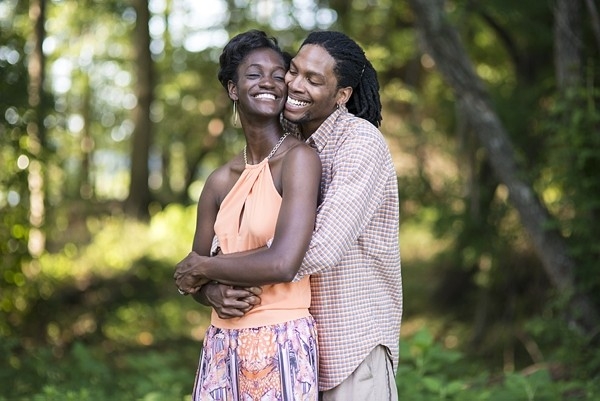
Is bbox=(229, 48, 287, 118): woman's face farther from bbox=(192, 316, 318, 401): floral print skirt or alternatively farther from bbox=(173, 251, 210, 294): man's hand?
bbox=(192, 316, 318, 401): floral print skirt

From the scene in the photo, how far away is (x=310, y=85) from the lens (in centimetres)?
303

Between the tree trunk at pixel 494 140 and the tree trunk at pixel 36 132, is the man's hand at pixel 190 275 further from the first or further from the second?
the tree trunk at pixel 36 132

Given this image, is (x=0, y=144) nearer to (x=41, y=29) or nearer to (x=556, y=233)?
(x=41, y=29)

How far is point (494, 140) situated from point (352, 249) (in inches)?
147

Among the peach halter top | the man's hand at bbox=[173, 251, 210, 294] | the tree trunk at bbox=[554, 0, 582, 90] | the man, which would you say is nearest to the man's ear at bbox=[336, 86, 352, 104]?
the man

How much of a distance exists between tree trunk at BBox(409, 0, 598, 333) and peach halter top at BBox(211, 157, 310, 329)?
11.8 ft

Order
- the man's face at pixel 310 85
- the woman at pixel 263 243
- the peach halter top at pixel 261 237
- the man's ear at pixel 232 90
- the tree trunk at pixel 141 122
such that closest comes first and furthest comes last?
the woman at pixel 263 243 < the peach halter top at pixel 261 237 < the man's face at pixel 310 85 < the man's ear at pixel 232 90 < the tree trunk at pixel 141 122

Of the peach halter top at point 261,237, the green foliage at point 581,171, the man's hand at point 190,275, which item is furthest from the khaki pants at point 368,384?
the green foliage at point 581,171

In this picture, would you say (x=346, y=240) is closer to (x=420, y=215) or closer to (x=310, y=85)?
(x=310, y=85)

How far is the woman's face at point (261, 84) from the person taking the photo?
305 centimetres

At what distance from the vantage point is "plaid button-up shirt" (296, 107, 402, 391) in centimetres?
283

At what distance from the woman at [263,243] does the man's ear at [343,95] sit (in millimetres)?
188

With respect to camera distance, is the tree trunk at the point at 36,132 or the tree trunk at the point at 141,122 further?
the tree trunk at the point at 141,122

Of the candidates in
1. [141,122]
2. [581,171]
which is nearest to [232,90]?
[581,171]
